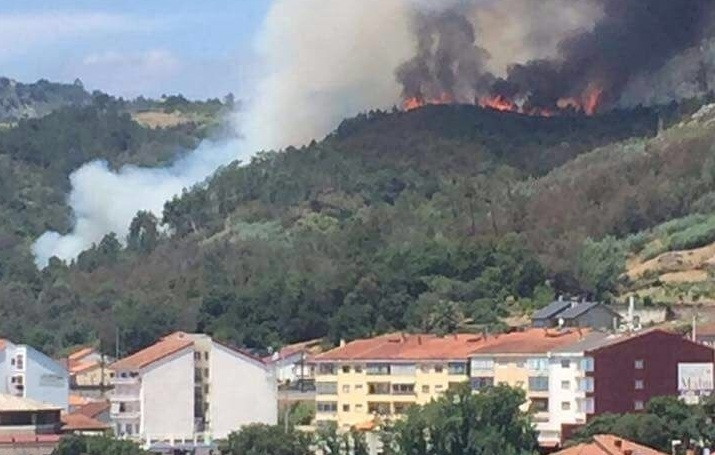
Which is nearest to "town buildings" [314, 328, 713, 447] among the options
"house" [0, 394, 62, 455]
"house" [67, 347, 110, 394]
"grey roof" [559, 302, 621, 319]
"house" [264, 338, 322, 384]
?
"house" [264, 338, 322, 384]

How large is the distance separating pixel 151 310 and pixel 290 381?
11.2 metres

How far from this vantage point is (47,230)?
14462 centimetres

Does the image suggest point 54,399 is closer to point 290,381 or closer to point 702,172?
point 290,381

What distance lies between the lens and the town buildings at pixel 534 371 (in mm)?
71875

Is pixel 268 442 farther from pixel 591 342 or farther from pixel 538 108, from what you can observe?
pixel 538 108

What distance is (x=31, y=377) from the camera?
80688 millimetres

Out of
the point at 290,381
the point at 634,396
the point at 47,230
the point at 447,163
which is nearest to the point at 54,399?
the point at 290,381

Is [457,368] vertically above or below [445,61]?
below

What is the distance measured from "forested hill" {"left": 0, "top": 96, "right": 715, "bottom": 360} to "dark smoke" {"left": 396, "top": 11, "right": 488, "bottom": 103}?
277 cm

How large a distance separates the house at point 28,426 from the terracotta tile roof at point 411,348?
8654 millimetres

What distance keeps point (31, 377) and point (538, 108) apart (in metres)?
49.1

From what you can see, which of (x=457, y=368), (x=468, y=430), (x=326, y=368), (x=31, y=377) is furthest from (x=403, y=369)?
(x=468, y=430)

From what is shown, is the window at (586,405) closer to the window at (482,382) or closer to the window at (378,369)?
the window at (482,382)

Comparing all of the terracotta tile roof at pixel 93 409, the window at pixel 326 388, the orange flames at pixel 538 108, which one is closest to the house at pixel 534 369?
the window at pixel 326 388
